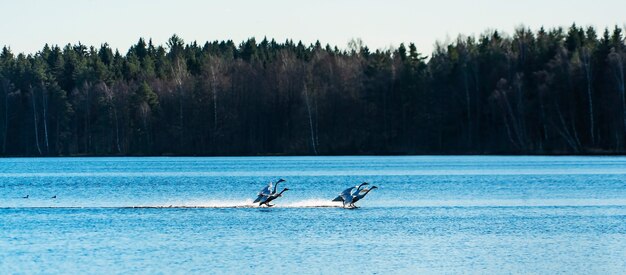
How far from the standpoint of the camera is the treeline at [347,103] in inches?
3991

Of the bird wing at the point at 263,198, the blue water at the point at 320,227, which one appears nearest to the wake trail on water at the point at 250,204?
the blue water at the point at 320,227

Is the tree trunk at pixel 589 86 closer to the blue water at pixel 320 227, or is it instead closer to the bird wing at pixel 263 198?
the blue water at pixel 320 227

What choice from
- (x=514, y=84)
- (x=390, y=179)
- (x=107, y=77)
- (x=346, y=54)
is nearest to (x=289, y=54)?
(x=346, y=54)

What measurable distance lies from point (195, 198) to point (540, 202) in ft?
54.1

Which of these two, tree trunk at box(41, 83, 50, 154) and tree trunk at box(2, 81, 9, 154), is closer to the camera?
tree trunk at box(41, 83, 50, 154)

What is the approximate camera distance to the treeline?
101 m

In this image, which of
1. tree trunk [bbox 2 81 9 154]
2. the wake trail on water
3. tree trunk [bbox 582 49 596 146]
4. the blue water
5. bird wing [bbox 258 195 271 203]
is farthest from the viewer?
tree trunk [bbox 2 81 9 154]

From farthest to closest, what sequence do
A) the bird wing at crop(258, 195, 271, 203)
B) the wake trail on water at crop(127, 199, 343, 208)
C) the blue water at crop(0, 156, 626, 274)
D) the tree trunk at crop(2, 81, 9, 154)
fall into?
the tree trunk at crop(2, 81, 9, 154), the wake trail on water at crop(127, 199, 343, 208), the bird wing at crop(258, 195, 271, 203), the blue water at crop(0, 156, 626, 274)

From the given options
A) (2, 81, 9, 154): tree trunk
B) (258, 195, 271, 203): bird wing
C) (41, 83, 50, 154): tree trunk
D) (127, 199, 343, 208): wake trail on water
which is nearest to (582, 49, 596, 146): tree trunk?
(127, 199, 343, 208): wake trail on water

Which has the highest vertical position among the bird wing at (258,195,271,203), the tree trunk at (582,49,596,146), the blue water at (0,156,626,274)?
the tree trunk at (582,49,596,146)

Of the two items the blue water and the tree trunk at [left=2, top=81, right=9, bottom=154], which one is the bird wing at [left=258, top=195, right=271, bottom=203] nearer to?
the blue water

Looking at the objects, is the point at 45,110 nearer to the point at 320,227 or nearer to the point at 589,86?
the point at 589,86

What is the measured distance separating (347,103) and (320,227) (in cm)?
8069

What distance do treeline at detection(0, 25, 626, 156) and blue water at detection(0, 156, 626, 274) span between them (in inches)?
1263
